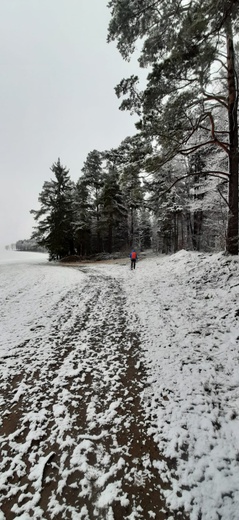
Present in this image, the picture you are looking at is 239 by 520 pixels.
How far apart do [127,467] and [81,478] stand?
51 centimetres

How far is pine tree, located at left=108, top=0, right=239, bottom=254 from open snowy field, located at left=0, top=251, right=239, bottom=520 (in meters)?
5.31

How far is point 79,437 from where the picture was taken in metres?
2.80

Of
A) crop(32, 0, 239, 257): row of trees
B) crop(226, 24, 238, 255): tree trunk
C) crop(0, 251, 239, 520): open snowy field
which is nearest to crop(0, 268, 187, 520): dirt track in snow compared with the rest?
crop(0, 251, 239, 520): open snowy field

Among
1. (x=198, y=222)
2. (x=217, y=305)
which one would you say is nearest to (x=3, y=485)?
(x=217, y=305)

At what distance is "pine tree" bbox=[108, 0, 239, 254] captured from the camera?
5.72 m

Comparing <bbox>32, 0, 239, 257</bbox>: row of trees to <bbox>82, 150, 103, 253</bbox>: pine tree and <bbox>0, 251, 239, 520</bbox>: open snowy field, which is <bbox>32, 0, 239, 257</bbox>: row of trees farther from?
<bbox>82, 150, 103, 253</bbox>: pine tree

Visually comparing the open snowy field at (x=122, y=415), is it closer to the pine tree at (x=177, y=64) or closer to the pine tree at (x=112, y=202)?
the pine tree at (x=177, y=64)

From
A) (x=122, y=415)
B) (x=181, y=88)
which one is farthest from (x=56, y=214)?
(x=122, y=415)

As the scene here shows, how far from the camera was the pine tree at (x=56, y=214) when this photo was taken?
91.8 feet

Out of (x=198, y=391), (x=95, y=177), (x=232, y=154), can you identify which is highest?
(x=95, y=177)

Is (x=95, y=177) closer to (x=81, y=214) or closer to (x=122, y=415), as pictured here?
(x=81, y=214)

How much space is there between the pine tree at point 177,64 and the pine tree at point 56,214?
2065cm

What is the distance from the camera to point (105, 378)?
3.91 metres

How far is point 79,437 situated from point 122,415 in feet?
2.13
